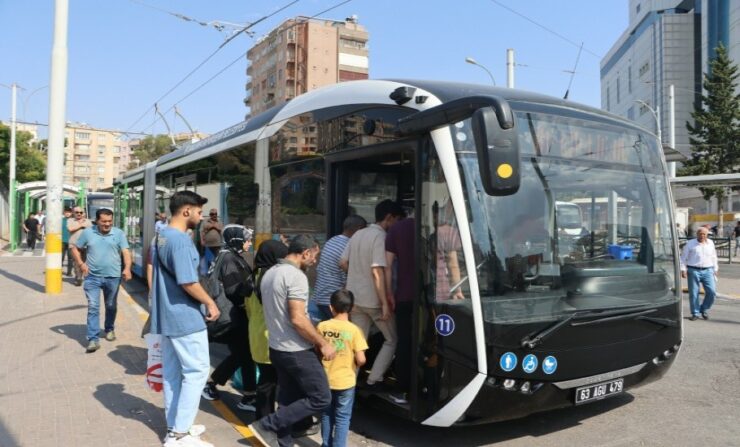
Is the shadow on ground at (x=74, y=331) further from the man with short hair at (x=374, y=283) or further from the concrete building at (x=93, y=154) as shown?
the concrete building at (x=93, y=154)

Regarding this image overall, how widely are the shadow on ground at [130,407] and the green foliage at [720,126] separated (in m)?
42.7

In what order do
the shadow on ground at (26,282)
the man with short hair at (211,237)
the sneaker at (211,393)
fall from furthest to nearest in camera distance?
1. the shadow on ground at (26,282)
2. the man with short hair at (211,237)
3. the sneaker at (211,393)

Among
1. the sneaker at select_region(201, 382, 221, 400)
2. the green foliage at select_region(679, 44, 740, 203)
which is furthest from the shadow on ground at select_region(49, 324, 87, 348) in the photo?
the green foliage at select_region(679, 44, 740, 203)

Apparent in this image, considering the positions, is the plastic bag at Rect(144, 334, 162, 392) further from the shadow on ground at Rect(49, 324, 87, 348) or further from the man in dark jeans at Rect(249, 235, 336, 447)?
the shadow on ground at Rect(49, 324, 87, 348)

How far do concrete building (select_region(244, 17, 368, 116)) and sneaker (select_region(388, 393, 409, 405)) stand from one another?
230ft

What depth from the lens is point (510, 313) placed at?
4.22 m

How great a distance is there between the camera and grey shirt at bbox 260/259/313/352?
412 cm

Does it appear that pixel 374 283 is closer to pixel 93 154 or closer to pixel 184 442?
pixel 184 442

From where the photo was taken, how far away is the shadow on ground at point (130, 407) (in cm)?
496

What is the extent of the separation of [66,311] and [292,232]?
6009mm

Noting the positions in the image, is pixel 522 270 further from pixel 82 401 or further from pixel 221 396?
pixel 82 401

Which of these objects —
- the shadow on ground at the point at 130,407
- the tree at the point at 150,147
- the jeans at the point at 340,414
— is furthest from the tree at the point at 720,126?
the tree at the point at 150,147

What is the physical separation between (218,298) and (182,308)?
0.83 m

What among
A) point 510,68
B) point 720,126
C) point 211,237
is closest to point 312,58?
point 720,126
